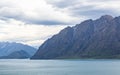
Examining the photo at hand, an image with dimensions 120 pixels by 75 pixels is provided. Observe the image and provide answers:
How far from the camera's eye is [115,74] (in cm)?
15575

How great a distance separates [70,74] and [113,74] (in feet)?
77.6

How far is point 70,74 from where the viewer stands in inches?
6358

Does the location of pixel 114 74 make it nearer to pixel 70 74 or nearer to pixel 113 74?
pixel 113 74

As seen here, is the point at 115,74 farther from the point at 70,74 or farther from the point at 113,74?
the point at 70,74

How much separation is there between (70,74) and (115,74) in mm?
24696

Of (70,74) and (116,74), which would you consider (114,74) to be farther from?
(70,74)

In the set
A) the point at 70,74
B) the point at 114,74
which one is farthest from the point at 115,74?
the point at 70,74

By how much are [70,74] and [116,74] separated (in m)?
25.2

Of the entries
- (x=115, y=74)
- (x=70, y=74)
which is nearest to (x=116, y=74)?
(x=115, y=74)

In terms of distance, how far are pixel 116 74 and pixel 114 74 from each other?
106 cm

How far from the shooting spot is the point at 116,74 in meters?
156

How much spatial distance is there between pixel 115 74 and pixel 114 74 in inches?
20.9

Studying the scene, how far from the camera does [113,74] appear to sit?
155875 millimetres

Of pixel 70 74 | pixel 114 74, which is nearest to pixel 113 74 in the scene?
pixel 114 74
